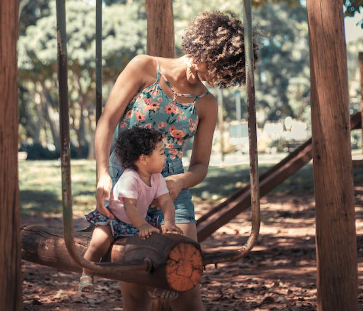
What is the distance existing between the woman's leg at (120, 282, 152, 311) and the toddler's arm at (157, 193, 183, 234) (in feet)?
1.40

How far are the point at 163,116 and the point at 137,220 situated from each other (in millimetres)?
554

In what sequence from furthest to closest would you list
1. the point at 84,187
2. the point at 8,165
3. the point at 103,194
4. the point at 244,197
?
the point at 84,187
the point at 244,197
the point at 103,194
the point at 8,165

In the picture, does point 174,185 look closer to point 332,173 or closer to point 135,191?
point 135,191

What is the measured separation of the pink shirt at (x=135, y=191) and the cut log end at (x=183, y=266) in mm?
275

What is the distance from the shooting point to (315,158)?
377 cm

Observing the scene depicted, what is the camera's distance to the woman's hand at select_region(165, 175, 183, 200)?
3154 mm

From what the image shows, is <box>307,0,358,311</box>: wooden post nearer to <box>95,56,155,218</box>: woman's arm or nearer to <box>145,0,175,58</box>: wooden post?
<box>95,56,155,218</box>: woman's arm

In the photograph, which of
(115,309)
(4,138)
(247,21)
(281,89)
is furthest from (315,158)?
(281,89)

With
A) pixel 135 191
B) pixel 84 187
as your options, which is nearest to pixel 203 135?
pixel 135 191

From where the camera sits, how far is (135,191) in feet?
9.78

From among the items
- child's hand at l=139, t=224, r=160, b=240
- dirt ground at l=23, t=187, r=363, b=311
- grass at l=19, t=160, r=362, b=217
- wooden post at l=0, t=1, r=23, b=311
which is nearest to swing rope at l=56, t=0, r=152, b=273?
wooden post at l=0, t=1, r=23, b=311

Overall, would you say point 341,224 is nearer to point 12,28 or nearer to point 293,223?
point 12,28

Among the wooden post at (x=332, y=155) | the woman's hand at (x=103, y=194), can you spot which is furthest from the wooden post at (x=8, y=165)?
the wooden post at (x=332, y=155)

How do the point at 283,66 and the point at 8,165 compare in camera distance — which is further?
the point at 283,66
